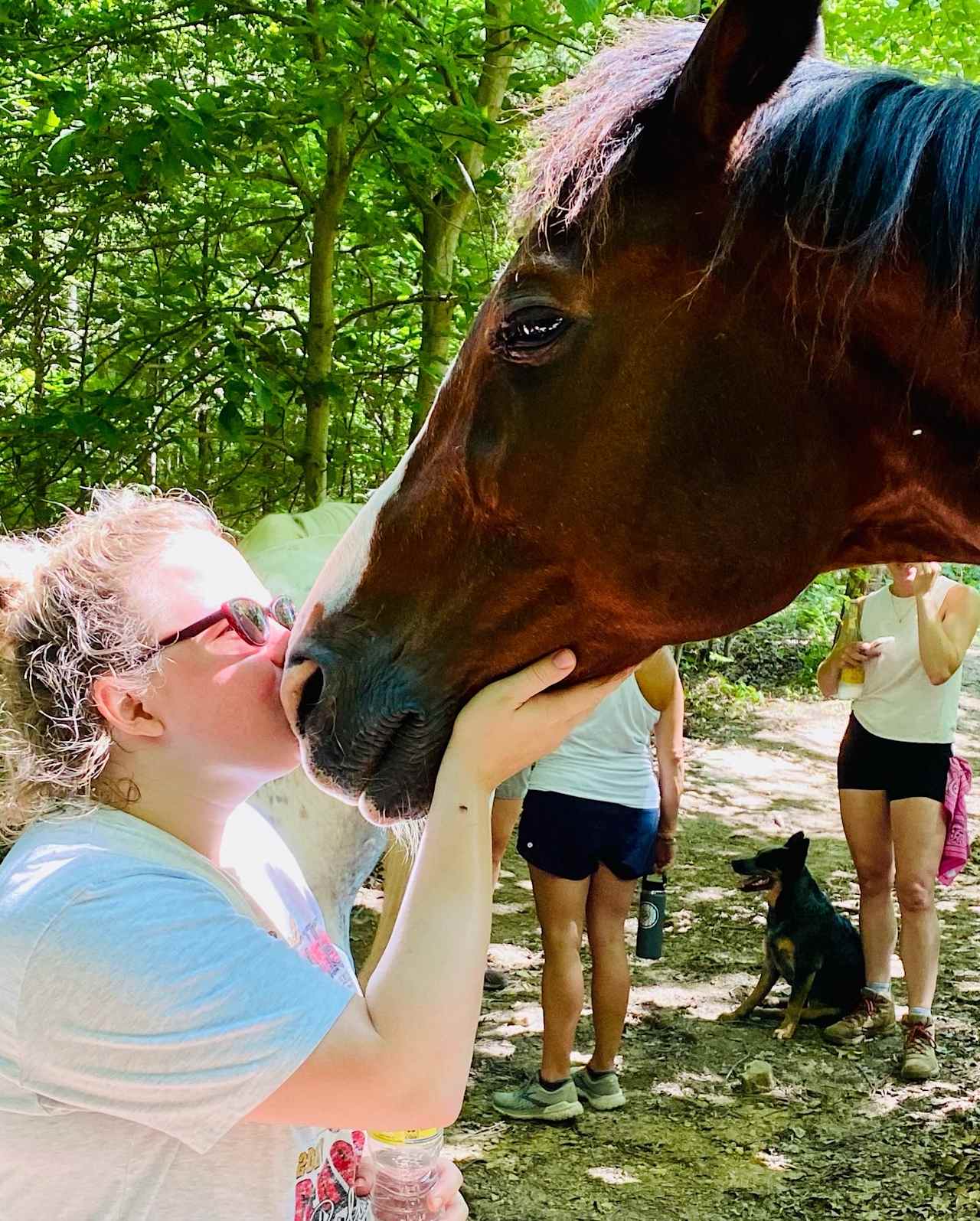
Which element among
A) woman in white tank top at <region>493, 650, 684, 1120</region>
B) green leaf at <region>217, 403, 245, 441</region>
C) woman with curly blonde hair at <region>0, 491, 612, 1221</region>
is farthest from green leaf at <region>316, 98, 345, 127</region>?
woman with curly blonde hair at <region>0, 491, 612, 1221</region>

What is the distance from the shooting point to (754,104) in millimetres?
1353

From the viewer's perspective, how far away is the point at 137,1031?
112 cm

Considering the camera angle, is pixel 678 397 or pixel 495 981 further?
pixel 495 981

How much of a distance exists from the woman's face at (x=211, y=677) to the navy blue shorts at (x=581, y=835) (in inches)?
117

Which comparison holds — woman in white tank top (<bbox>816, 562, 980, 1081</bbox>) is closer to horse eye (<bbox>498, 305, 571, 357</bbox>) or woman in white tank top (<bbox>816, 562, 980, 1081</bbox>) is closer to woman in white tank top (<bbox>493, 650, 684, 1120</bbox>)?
woman in white tank top (<bbox>493, 650, 684, 1120</bbox>)

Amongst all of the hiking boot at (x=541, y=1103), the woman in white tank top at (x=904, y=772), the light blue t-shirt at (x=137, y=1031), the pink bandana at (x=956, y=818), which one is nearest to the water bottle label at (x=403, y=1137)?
the light blue t-shirt at (x=137, y=1031)

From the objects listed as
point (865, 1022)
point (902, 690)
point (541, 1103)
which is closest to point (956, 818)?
point (902, 690)

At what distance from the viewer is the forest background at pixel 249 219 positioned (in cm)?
414

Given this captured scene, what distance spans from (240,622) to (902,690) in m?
4.15

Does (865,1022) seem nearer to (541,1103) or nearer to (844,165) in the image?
(541,1103)

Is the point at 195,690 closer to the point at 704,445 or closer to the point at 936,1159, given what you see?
the point at 704,445

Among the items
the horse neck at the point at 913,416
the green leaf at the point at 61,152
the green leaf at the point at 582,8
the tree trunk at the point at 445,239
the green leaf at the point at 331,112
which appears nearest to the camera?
the horse neck at the point at 913,416

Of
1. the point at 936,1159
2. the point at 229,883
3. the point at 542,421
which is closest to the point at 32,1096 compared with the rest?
the point at 229,883

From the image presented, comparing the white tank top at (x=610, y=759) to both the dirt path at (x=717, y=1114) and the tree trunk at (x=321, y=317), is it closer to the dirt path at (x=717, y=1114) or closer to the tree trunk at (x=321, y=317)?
the dirt path at (x=717, y=1114)
